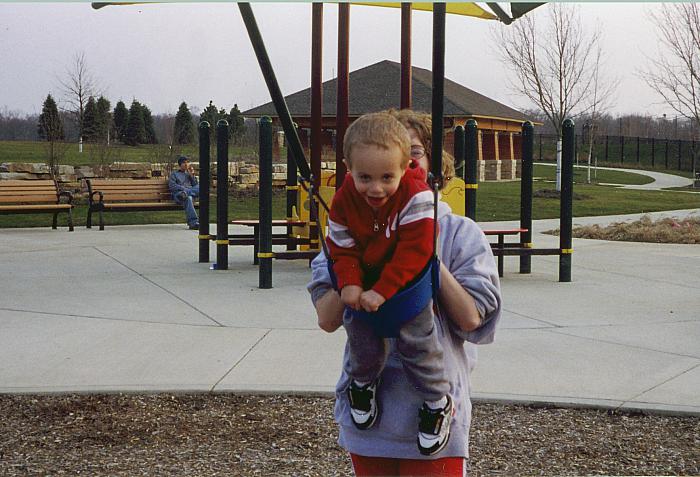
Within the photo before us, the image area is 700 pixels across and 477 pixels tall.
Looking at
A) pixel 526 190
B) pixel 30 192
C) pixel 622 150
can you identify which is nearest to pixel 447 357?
pixel 526 190

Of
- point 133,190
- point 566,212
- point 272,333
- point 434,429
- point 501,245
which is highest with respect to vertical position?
point 133,190

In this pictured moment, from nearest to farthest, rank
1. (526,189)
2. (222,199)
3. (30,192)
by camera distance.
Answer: (222,199), (526,189), (30,192)

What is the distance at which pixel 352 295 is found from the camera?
6.59ft

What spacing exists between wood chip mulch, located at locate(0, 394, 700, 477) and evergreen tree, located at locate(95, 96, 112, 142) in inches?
835

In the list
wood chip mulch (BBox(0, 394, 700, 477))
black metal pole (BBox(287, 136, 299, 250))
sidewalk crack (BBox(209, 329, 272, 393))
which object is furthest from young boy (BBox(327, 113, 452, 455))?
black metal pole (BBox(287, 136, 299, 250))

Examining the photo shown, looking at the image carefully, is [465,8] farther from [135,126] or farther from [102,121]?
[135,126]

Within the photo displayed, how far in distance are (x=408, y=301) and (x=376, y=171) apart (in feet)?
0.96

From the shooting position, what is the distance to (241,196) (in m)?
24.5

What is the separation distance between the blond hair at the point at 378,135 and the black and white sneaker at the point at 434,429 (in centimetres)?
59

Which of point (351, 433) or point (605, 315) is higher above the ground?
point (351, 433)

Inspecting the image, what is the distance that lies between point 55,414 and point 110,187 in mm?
11936

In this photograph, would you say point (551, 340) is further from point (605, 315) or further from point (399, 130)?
point (399, 130)

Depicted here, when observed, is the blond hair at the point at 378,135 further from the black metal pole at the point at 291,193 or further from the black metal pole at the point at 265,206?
the black metal pole at the point at 291,193

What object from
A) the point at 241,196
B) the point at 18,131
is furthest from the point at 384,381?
the point at 18,131
